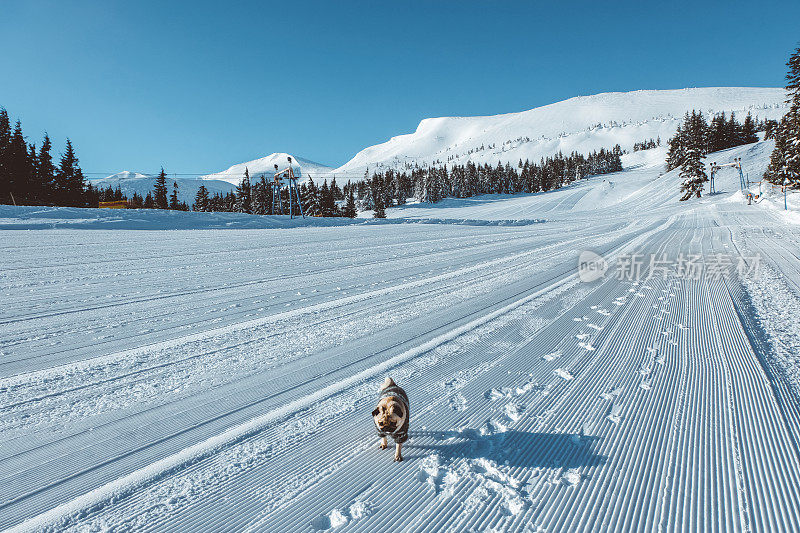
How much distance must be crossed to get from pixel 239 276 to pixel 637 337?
704 centimetres

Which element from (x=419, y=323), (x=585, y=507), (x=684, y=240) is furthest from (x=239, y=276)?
(x=684, y=240)

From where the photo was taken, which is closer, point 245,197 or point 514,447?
point 514,447

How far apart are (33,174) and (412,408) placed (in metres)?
50.7

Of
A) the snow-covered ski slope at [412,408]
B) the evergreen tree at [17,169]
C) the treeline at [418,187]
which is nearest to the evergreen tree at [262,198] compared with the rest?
the treeline at [418,187]

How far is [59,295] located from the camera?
566cm

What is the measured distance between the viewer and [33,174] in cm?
3597

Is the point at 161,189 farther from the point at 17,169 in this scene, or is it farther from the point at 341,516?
the point at 341,516

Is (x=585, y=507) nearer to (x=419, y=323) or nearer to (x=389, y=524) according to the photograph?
(x=389, y=524)

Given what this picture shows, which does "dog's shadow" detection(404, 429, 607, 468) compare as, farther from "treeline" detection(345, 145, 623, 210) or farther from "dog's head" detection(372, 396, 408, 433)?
"treeline" detection(345, 145, 623, 210)

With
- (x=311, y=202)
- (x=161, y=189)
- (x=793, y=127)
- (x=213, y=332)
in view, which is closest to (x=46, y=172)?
(x=161, y=189)

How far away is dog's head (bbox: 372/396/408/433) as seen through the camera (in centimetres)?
197

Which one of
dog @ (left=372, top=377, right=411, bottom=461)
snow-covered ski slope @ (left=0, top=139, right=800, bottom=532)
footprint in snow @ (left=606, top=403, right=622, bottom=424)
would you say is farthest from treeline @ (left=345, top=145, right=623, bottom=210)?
dog @ (left=372, top=377, right=411, bottom=461)

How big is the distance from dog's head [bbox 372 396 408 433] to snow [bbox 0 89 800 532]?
1.21 ft

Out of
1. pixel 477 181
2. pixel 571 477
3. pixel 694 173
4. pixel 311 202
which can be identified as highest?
pixel 477 181
